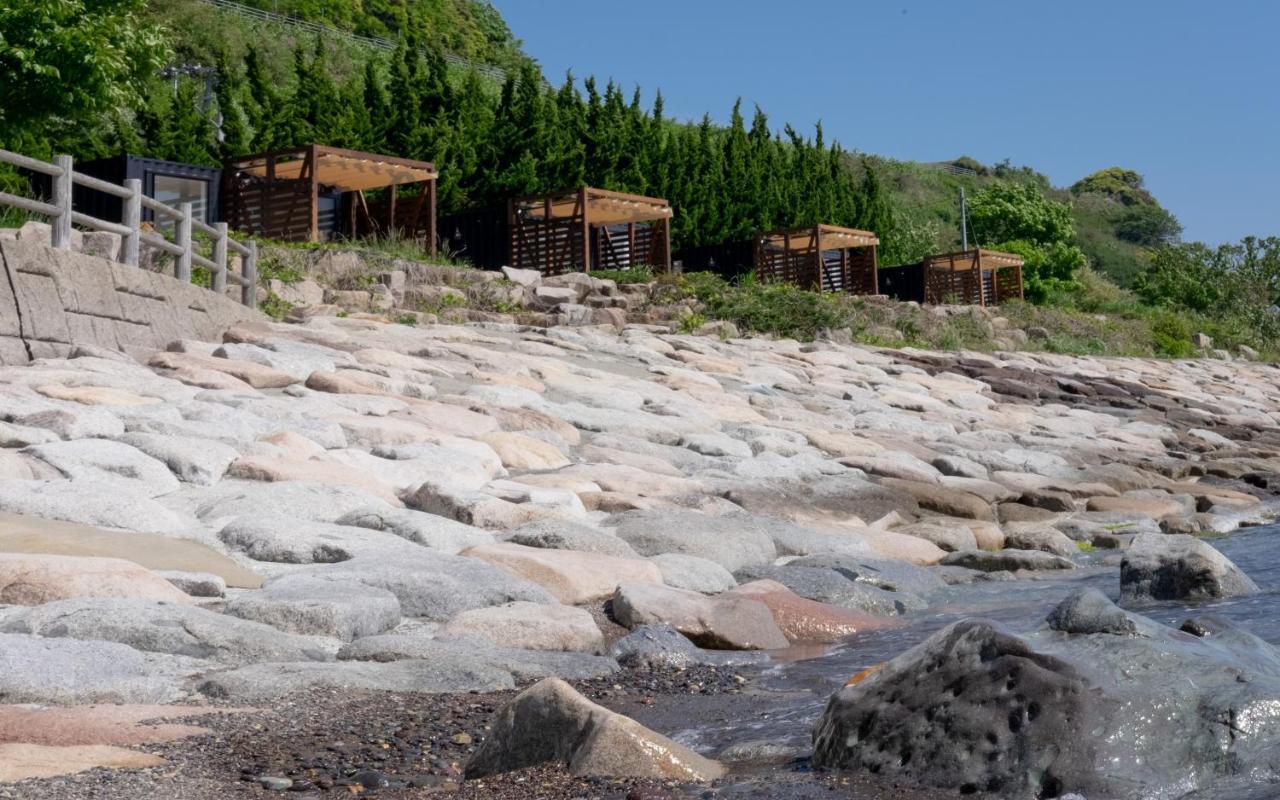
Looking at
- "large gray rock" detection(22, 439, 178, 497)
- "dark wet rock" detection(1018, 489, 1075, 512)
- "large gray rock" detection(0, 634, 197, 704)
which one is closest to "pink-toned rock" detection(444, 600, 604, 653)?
"large gray rock" detection(0, 634, 197, 704)

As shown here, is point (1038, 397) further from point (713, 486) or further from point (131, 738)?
point (131, 738)

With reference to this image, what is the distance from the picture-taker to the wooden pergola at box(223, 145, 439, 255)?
784 inches

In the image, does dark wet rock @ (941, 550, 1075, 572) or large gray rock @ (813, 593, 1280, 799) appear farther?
dark wet rock @ (941, 550, 1075, 572)

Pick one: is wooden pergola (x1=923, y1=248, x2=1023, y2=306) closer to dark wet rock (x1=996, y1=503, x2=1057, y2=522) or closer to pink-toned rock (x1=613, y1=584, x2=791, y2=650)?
dark wet rock (x1=996, y1=503, x2=1057, y2=522)

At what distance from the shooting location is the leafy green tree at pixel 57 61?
1880 centimetres

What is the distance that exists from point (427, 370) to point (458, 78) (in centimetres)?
3929

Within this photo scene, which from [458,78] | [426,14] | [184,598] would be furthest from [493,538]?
[426,14]

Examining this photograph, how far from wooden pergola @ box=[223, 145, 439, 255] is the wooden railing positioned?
6229 millimetres

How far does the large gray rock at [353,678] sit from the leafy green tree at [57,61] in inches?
679

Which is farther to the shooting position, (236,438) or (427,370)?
(427,370)

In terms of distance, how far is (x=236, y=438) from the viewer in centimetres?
722

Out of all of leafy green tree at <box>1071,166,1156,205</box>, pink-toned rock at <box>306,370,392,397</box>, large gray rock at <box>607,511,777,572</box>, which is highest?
leafy green tree at <box>1071,166,1156,205</box>

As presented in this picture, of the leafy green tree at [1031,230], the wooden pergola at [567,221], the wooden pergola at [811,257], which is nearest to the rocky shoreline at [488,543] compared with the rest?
the wooden pergola at [567,221]

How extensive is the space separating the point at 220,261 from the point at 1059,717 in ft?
35.3
